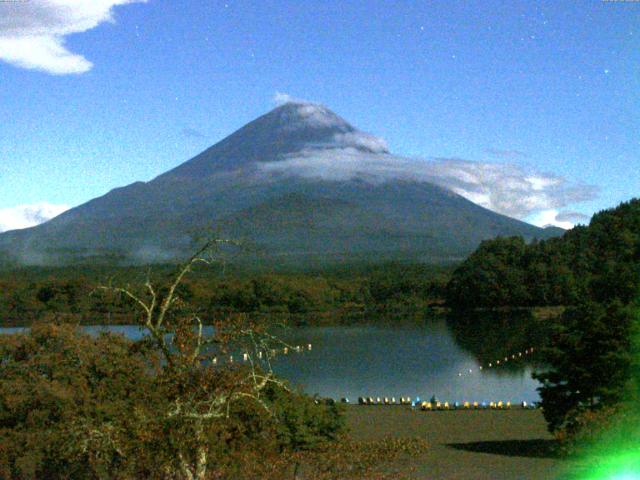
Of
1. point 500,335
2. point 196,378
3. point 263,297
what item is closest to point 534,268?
point 500,335

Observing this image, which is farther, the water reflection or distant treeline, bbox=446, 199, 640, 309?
distant treeline, bbox=446, 199, 640, 309

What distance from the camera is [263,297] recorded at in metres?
57.4

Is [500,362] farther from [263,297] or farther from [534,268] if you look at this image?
[534,268]

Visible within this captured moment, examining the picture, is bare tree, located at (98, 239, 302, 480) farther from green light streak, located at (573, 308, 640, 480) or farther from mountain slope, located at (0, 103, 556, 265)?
mountain slope, located at (0, 103, 556, 265)

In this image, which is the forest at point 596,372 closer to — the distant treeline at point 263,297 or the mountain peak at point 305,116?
the distant treeline at point 263,297

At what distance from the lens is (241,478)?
7809 mm

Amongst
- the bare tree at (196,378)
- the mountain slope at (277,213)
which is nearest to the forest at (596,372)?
the bare tree at (196,378)

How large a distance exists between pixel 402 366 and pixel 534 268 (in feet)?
108

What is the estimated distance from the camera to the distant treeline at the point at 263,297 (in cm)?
5016

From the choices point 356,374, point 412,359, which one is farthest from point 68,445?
point 412,359

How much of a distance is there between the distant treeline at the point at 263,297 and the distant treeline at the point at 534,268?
3.09 m

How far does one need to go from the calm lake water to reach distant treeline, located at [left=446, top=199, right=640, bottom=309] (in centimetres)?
1523

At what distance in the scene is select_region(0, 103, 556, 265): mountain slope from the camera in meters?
109

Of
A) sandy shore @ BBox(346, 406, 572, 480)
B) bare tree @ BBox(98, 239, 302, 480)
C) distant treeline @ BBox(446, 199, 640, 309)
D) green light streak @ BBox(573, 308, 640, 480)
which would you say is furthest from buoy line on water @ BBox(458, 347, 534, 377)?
bare tree @ BBox(98, 239, 302, 480)
